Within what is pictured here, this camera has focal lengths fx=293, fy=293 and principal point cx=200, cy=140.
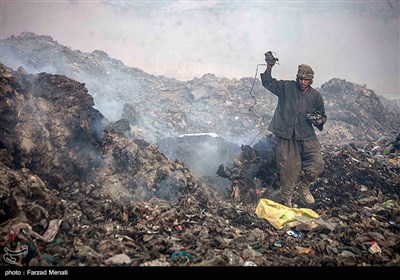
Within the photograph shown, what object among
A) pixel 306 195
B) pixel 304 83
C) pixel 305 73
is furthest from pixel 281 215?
pixel 305 73

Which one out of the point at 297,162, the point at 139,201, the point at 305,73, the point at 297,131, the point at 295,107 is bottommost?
the point at 139,201

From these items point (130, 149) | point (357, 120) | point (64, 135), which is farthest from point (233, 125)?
point (64, 135)

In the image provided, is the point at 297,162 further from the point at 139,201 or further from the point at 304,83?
the point at 139,201

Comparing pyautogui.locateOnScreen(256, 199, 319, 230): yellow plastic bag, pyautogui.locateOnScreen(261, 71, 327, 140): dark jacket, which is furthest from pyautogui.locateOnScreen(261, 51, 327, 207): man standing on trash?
pyautogui.locateOnScreen(256, 199, 319, 230): yellow plastic bag

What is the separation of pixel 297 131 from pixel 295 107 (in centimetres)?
43

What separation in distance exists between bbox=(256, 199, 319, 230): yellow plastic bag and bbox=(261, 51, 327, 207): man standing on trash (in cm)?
57

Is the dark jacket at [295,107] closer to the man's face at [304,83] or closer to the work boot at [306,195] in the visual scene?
the man's face at [304,83]

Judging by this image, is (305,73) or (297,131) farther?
(297,131)

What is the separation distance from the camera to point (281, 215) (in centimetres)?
449

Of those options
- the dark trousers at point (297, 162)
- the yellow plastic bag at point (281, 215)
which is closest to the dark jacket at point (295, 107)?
the dark trousers at point (297, 162)

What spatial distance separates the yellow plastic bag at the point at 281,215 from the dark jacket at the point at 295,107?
1.31m

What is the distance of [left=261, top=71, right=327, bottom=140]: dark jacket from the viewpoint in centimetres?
521

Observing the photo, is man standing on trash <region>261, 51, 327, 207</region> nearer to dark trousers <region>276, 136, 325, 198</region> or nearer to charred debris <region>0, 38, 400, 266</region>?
dark trousers <region>276, 136, 325, 198</region>

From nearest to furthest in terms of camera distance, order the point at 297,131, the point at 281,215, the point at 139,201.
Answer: the point at 281,215 < the point at 139,201 < the point at 297,131
